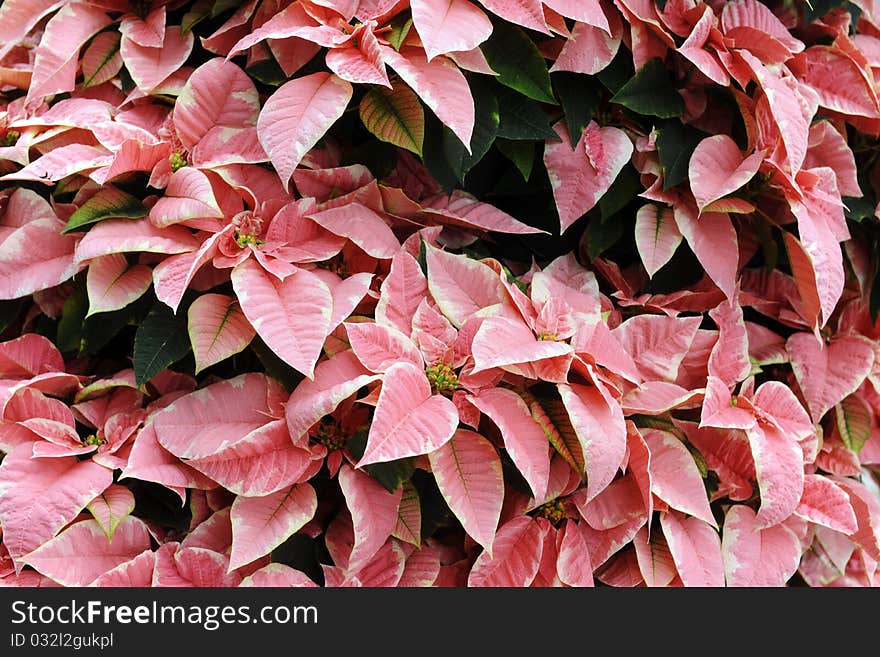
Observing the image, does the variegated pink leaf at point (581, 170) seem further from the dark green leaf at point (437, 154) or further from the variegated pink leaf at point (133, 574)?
the variegated pink leaf at point (133, 574)

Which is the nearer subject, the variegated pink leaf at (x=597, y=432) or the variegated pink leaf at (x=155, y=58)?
the variegated pink leaf at (x=597, y=432)

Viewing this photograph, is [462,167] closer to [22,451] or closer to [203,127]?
[203,127]

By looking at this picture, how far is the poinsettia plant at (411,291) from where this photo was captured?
77cm

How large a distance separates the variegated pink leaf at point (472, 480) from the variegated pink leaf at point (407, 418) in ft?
0.13

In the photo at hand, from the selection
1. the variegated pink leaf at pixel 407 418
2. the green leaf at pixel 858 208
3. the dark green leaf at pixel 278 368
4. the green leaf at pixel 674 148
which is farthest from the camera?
the green leaf at pixel 858 208

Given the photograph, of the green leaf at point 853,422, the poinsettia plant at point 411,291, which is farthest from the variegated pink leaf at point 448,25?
the green leaf at point 853,422

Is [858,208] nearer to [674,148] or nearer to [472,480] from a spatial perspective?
[674,148]

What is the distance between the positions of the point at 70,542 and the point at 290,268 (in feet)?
0.98

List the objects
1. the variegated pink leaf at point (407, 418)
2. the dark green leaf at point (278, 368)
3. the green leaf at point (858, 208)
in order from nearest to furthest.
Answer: the variegated pink leaf at point (407, 418) < the dark green leaf at point (278, 368) < the green leaf at point (858, 208)

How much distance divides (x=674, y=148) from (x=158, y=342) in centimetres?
52

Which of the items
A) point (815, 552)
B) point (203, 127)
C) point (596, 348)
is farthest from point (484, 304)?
point (815, 552)

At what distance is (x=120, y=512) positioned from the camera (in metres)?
0.79

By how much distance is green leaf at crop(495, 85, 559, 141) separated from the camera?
86 cm
